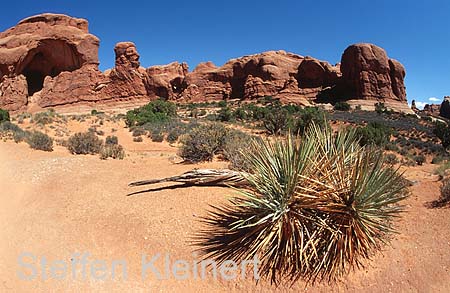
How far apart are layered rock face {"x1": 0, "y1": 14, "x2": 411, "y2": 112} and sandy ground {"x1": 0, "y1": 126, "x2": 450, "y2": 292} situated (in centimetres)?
4010

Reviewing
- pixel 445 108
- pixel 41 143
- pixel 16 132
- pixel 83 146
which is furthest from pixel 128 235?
pixel 445 108

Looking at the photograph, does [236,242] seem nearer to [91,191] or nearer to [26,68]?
[91,191]

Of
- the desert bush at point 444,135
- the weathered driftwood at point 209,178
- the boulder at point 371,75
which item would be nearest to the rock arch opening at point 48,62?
the boulder at point 371,75

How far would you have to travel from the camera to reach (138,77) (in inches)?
1928

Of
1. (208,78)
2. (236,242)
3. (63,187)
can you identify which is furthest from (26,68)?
(236,242)

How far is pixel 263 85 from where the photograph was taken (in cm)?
4981

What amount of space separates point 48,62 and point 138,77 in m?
12.5

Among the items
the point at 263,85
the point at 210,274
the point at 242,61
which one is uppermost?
the point at 242,61

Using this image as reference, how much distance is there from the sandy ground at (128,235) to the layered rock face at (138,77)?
40.1 m

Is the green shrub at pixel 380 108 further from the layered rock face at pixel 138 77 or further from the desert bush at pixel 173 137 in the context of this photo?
the desert bush at pixel 173 137

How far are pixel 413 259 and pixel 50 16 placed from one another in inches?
1993

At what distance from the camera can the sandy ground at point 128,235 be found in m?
3.28

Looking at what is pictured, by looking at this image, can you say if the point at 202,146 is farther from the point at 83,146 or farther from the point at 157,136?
the point at 157,136

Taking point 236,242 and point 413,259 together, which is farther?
point 236,242
